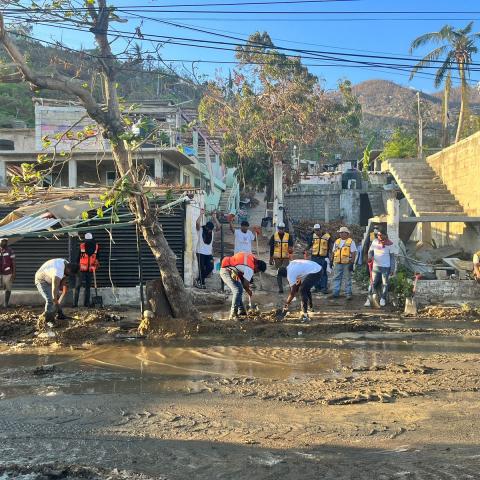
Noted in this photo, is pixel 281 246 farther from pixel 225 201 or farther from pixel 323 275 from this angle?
pixel 225 201

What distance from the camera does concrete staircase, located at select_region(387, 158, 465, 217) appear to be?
1592cm

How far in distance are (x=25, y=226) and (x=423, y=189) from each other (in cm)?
1241

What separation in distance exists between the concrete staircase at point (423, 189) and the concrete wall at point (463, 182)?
0.75ft

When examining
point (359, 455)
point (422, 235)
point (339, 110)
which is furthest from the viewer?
point (339, 110)

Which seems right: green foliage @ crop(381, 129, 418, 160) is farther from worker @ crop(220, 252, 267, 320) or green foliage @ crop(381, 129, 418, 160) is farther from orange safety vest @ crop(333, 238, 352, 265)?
worker @ crop(220, 252, 267, 320)

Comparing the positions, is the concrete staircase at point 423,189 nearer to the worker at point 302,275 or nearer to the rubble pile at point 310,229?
the rubble pile at point 310,229

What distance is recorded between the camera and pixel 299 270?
30.3 feet

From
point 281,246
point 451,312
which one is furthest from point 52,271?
point 451,312

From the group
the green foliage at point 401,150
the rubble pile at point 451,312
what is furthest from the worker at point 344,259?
the green foliage at point 401,150

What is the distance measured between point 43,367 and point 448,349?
560 centimetres

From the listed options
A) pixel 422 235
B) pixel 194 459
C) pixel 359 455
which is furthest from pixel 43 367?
pixel 422 235

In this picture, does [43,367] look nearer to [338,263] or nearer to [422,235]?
[338,263]

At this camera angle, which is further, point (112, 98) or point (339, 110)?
point (339, 110)

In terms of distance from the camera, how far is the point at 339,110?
1246 inches
